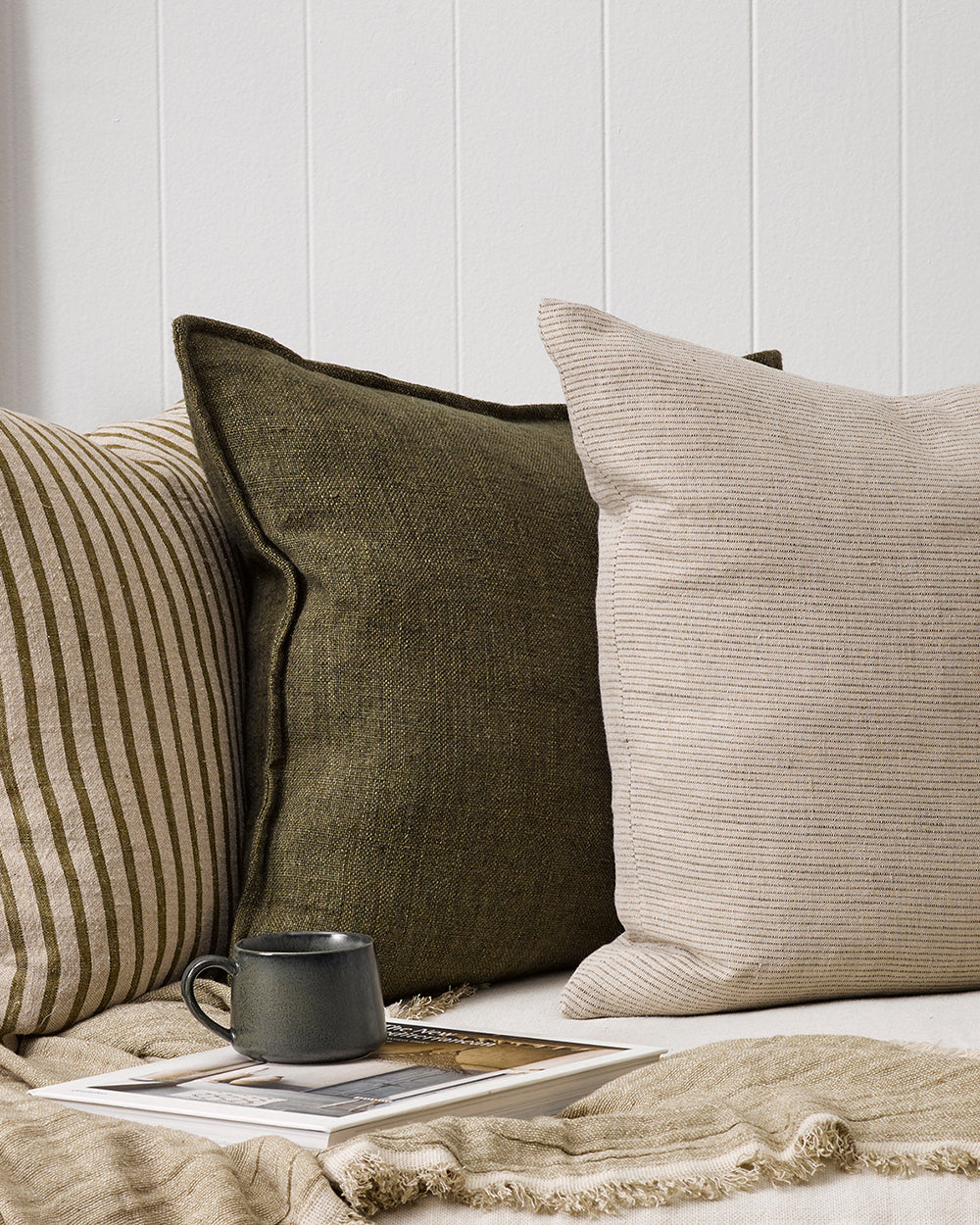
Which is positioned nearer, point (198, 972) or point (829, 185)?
point (198, 972)

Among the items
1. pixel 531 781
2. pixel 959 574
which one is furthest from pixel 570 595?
pixel 959 574

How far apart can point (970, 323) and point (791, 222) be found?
10.6 inches

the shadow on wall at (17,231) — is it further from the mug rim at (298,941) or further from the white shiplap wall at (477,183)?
the mug rim at (298,941)

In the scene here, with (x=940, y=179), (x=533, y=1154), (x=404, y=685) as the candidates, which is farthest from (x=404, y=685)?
(x=940, y=179)

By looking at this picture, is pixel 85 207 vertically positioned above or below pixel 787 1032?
above

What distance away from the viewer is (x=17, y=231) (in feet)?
4.96

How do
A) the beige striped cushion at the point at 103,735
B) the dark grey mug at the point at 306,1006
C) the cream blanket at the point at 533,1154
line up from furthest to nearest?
the beige striped cushion at the point at 103,735 < the dark grey mug at the point at 306,1006 < the cream blanket at the point at 533,1154

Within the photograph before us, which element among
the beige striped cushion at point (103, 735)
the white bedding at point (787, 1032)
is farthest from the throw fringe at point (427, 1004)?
the beige striped cushion at point (103, 735)

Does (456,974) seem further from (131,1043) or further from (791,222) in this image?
(791,222)

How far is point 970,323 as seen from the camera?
164 centimetres

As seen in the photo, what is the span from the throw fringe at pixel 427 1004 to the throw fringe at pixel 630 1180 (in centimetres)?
35

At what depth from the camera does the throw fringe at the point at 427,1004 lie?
0.93 meters

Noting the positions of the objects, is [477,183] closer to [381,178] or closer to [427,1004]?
[381,178]

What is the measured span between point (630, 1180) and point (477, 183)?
4.15 feet
